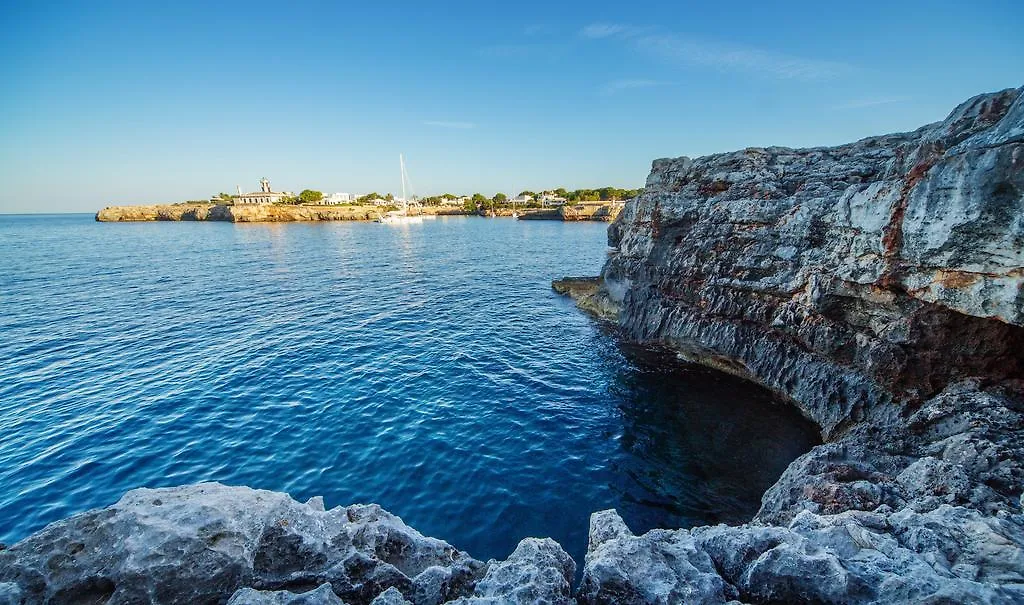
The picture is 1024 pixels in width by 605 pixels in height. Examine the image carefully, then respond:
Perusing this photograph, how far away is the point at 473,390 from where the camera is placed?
78.5 ft

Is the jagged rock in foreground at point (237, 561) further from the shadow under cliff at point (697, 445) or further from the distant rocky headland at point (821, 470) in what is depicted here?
the shadow under cliff at point (697, 445)

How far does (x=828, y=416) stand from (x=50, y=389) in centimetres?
3943

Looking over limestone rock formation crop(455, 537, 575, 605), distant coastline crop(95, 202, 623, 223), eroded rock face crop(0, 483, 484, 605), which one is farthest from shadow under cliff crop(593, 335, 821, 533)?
distant coastline crop(95, 202, 623, 223)

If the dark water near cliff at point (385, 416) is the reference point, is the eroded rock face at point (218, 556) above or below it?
above

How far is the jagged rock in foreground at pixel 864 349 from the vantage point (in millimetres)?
6879

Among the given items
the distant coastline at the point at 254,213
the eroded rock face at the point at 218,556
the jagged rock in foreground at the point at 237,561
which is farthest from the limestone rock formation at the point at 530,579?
the distant coastline at the point at 254,213

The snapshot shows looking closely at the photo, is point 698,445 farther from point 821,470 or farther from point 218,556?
point 218,556

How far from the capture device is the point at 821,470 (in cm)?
1296

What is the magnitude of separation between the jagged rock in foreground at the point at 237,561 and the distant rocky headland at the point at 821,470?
0.03 m

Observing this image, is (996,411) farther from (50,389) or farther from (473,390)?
(50,389)

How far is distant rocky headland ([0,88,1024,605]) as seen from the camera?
256 inches

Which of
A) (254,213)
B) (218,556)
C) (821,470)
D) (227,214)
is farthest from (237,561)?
(227,214)

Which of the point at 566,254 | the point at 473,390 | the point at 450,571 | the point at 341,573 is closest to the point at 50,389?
the point at 473,390

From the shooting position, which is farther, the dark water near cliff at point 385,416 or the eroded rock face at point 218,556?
the dark water near cliff at point 385,416
